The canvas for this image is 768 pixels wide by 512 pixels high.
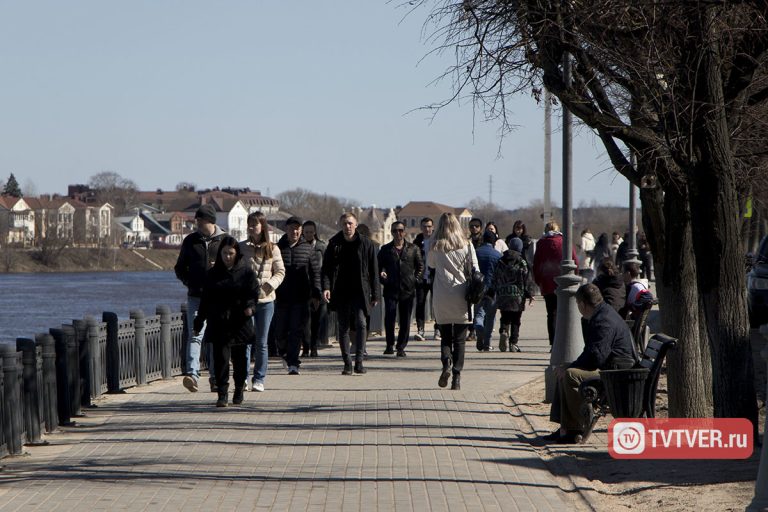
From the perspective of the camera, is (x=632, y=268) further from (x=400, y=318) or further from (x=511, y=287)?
(x=400, y=318)

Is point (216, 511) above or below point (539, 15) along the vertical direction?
below

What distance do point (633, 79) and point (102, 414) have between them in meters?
5.64

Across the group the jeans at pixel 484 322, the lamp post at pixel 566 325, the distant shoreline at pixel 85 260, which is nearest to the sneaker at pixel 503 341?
the jeans at pixel 484 322

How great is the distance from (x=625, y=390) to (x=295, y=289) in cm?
591

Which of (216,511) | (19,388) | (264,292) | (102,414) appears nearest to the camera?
(216,511)

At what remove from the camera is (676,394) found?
10.6 m

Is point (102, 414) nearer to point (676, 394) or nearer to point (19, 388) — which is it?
point (19, 388)

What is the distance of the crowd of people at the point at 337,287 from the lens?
11.9 metres

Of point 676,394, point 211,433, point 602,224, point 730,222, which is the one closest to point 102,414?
point 211,433

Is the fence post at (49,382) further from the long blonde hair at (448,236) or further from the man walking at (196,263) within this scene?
the long blonde hair at (448,236)

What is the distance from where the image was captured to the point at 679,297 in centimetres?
1086

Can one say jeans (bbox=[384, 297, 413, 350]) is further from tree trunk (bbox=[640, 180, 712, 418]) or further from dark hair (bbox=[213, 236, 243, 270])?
tree trunk (bbox=[640, 180, 712, 418])

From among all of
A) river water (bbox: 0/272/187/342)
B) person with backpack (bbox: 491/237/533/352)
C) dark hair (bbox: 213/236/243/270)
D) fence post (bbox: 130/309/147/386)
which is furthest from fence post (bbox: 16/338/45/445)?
river water (bbox: 0/272/187/342)

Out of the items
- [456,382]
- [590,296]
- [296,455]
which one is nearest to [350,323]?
[456,382]
